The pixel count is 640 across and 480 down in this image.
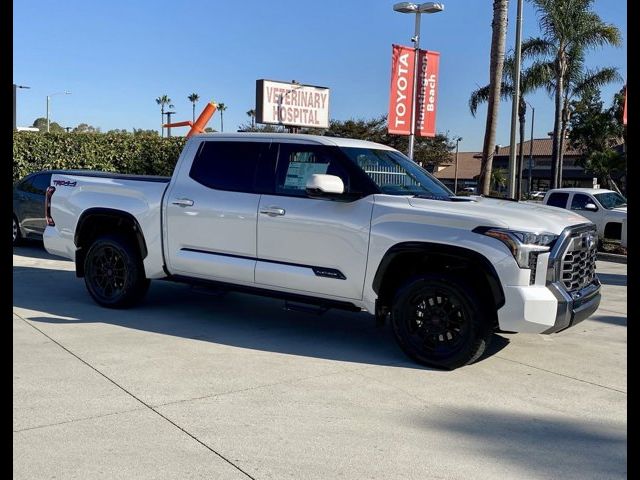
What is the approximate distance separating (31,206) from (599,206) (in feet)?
41.9

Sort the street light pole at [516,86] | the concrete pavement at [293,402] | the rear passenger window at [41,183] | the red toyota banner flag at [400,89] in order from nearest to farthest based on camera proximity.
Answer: the concrete pavement at [293,402] < the rear passenger window at [41,183] < the red toyota banner flag at [400,89] < the street light pole at [516,86]

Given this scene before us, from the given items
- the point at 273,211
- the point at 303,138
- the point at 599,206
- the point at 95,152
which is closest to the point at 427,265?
the point at 273,211

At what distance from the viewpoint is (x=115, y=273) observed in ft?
24.1

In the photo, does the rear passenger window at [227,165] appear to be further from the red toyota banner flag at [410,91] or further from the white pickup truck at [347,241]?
the red toyota banner flag at [410,91]

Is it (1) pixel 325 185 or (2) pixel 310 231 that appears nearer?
(1) pixel 325 185

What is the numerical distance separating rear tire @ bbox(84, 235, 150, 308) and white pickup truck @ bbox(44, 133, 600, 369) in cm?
2

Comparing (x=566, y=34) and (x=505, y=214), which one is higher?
(x=566, y=34)

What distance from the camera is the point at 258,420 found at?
4.17 m

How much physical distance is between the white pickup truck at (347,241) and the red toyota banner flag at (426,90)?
10.3 m

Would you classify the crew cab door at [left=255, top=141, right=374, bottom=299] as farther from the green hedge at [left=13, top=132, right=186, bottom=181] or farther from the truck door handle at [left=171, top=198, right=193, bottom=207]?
the green hedge at [left=13, top=132, right=186, bottom=181]

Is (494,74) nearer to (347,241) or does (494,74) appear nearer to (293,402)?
(347,241)

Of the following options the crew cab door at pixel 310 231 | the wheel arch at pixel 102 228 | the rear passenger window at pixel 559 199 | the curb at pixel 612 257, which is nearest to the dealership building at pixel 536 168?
the rear passenger window at pixel 559 199

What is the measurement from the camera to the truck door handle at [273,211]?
19.9 ft

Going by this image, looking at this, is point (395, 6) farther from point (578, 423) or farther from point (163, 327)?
point (578, 423)
